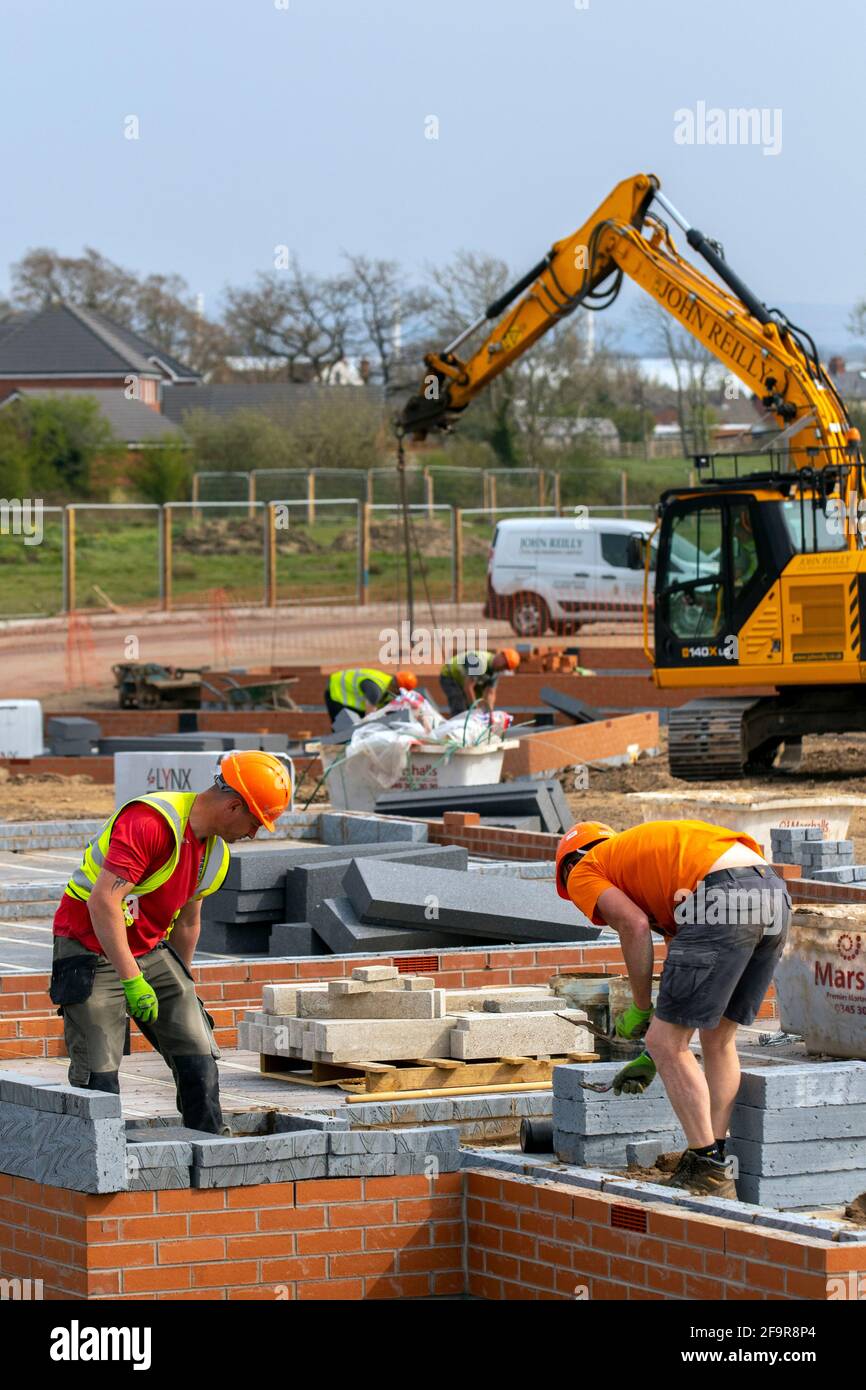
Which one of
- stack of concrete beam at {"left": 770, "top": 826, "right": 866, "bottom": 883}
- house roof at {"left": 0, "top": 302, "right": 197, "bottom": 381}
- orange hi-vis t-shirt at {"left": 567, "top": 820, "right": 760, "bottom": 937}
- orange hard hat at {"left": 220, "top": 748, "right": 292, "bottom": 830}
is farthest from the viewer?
house roof at {"left": 0, "top": 302, "right": 197, "bottom": 381}

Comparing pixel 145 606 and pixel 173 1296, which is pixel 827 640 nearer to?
pixel 173 1296

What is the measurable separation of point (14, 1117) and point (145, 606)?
34335 mm

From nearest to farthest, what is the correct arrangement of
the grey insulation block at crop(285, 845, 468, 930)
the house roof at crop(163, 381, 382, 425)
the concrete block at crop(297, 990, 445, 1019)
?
the concrete block at crop(297, 990, 445, 1019)
the grey insulation block at crop(285, 845, 468, 930)
the house roof at crop(163, 381, 382, 425)

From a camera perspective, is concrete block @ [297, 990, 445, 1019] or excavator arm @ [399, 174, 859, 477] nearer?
concrete block @ [297, 990, 445, 1019]

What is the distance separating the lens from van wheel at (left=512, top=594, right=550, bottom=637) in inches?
1367

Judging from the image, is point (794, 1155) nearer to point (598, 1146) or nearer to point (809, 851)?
point (598, 1146)

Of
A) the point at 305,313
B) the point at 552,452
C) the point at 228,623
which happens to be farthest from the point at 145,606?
the point at 305,313

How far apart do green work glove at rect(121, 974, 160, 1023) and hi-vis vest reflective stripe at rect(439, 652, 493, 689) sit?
11628mm

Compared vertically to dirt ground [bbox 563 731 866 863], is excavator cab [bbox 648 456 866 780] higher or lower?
higher

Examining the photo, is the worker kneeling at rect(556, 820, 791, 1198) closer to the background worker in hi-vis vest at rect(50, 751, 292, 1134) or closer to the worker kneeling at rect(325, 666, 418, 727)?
the background worker in hi-vis vest at rect(50, 751, 292, 1134)

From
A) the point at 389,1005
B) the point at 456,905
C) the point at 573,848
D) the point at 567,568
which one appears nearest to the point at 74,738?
the point at 456,905

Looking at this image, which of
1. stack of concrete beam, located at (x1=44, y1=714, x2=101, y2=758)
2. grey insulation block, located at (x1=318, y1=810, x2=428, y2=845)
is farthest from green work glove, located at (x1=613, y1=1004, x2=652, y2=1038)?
stack of concrete beam, located at (x1=44, y1=714, x2=101, y2=758)

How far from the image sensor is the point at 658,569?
18.4 meters

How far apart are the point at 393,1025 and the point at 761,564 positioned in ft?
37.0
